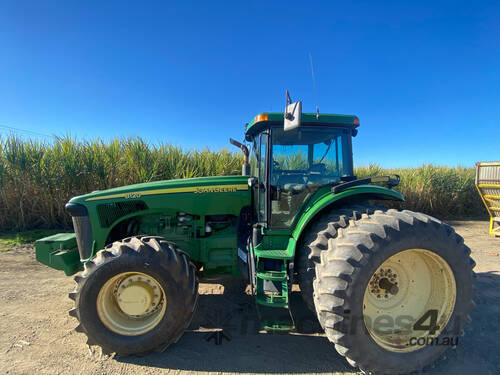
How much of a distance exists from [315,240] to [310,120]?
118 cm

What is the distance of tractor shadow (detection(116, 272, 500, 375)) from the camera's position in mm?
2094

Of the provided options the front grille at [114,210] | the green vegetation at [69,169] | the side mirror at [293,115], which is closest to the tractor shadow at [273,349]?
the front grille at [114,210]

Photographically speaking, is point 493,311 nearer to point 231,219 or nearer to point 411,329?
point 411,329

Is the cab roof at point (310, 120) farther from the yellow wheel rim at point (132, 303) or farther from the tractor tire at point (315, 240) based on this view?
the yellow wheel rim at point (132, 303)

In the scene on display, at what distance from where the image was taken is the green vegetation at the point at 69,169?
20.6 ft

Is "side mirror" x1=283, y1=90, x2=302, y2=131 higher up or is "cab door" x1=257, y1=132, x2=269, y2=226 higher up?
"side mirror" x1=283, y1=90, x2=302, y2=131

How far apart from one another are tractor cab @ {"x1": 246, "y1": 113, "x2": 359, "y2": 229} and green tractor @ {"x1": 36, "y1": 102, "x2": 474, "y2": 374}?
0.4 inches

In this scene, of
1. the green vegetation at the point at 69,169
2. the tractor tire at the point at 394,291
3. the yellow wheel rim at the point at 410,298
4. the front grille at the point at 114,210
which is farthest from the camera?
the green vegetation at the point at 69,169

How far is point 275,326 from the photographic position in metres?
2.16

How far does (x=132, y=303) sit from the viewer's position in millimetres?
2246

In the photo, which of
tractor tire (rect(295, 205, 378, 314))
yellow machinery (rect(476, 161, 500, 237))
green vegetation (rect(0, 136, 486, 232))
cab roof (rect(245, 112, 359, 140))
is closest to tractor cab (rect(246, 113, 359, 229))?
cab roof (rect(245, 112, 359, 140))

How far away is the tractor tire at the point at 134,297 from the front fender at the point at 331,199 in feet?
3.66

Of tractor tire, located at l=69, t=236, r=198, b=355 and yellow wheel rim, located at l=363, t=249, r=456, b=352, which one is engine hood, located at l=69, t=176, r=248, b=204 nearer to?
tractor tire, located at l=69, t=236, r=198, b=355

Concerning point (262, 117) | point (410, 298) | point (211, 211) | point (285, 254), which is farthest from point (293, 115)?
point (410, 298)
